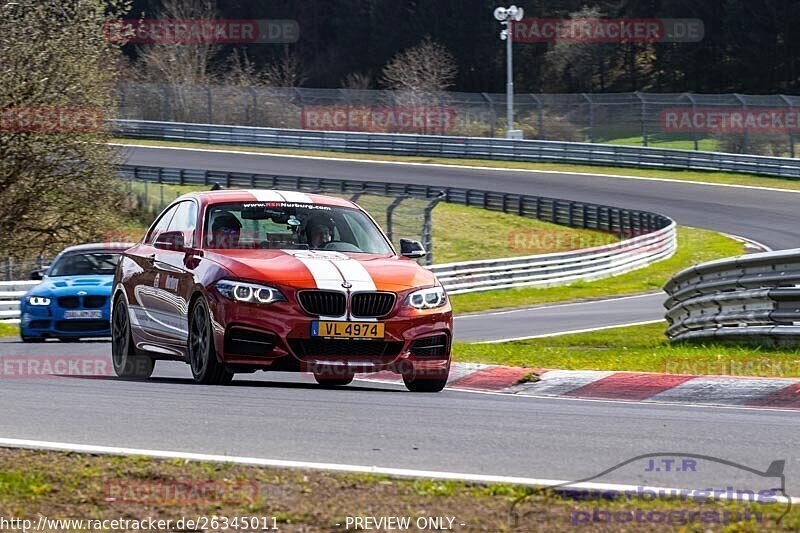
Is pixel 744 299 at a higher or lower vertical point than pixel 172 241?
lower

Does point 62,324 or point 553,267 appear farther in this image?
point 553,267

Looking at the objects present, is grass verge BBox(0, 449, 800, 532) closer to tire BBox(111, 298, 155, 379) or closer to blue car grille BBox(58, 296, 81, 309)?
tire BBox(111, 298, 155, 379)

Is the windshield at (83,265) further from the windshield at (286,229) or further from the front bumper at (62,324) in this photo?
the windshield at (286,229)

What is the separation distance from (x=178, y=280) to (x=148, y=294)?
0.82m

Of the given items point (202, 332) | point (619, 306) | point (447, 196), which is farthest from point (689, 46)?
point (202, 332)

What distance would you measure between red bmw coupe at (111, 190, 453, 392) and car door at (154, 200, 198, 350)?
0.6 inches

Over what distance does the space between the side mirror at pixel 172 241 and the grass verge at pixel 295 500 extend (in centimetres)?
466

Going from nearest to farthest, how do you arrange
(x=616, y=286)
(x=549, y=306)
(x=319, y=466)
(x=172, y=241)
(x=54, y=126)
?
(x=319, y=466), (x=172, y=241), (x=549, y=306), (x=54, y=126), (x=616, y=286)

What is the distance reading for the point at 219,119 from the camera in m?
70.1

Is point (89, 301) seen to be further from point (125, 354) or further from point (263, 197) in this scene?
point (263, 197)

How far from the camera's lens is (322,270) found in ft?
32.8

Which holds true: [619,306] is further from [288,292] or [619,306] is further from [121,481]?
[121,481]

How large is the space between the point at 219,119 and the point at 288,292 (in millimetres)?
61551

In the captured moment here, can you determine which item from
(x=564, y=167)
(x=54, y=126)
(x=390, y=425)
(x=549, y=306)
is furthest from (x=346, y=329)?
(x=564, y=167)
